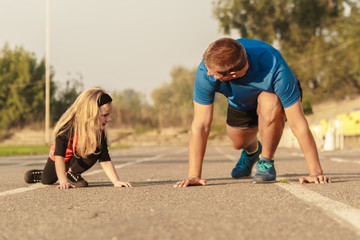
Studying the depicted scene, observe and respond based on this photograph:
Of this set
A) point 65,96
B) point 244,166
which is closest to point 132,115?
point 65,96

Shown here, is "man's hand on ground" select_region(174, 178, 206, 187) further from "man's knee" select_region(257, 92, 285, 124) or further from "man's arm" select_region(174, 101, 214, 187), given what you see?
"man's knee" select_region(257, 92, 285, 124)

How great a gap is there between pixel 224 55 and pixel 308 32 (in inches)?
1493

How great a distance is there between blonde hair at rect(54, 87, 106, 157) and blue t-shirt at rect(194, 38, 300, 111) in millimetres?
923

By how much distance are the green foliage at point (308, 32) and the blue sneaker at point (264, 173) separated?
34.0 m

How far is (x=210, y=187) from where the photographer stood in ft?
14.8

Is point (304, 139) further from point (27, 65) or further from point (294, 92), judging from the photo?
point (27, 65)

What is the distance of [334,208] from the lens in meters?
3.06

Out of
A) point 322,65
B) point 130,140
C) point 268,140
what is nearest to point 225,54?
point 268,140

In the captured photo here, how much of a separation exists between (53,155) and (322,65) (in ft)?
118

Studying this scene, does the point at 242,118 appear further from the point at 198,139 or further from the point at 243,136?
the point at 198,139

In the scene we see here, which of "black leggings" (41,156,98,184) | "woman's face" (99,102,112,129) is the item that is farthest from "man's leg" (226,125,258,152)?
"black leggings" (41,156,98,184)

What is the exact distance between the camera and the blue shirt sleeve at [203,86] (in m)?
4.39

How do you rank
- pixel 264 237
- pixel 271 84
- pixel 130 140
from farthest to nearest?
1. pixel 130 140
2. pixel 271 84
3. pixel 264 237

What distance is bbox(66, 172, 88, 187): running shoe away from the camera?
4855 mm
